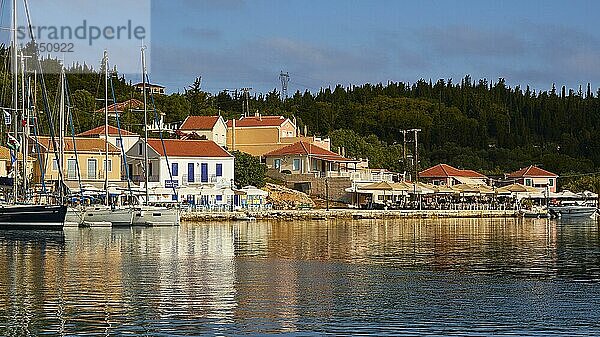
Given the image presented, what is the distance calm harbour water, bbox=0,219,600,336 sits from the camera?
1909 centimetres

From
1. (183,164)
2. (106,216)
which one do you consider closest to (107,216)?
(106,216)

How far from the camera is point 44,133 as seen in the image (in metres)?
81.1

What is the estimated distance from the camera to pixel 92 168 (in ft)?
233

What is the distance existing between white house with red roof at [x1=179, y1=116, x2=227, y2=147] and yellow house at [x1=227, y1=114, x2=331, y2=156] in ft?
7.50

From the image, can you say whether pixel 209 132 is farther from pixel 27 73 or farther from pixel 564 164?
pixel 564 164

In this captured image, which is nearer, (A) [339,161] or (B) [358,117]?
(A) [339,161]

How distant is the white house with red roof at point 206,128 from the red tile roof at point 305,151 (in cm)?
529

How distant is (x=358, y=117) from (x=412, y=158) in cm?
3517

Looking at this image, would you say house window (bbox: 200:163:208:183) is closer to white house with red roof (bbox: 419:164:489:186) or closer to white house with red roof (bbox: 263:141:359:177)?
white house with red roof (bbox: 263:141:359:177)

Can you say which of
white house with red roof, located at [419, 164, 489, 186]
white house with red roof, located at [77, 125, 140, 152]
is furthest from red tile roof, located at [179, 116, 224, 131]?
white house with red roof, located at [419, 164, 489, 186]

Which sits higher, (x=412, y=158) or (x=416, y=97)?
(x=416, y=97)

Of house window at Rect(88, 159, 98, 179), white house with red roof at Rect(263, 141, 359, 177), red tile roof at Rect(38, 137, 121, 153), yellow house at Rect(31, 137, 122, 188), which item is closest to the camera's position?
yellow house at Rect(31, 137, 122, 188)

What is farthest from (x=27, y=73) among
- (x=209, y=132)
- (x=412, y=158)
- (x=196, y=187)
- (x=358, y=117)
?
(x=358, y=117)

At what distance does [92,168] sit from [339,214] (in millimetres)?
18638
